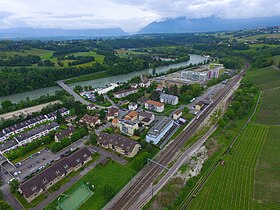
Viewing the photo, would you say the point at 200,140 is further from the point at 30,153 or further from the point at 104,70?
the point at 104,70

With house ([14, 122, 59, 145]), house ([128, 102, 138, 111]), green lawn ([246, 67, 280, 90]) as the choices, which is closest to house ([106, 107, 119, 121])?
house ([128, 102, 138, 111])

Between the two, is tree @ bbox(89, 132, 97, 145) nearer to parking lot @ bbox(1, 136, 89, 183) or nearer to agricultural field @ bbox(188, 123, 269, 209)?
parking lot @ bbox(1, 136, 89, 183)

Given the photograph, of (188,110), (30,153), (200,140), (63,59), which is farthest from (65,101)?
(63,59)

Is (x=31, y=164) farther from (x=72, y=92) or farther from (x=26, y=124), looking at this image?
(x=72, y=92)

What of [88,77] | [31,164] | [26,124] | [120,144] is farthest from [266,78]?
[26,124]

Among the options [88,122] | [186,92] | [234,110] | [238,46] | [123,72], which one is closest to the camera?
[88,122]

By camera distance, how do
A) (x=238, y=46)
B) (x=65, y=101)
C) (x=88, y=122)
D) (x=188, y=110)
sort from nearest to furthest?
(x=88, y=122), (x=188, y=110), (x=65, y=101), (x=238, y=46)

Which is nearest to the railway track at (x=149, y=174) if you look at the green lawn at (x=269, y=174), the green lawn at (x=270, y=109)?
the green lawn at (x=269, y=174)
